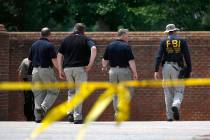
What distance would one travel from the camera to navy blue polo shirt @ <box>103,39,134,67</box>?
523 inches

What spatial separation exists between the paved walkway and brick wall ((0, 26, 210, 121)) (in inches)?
179

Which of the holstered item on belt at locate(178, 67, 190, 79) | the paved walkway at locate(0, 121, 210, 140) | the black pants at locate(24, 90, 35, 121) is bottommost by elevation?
the black pants at locate(24, 90, 35, 121)

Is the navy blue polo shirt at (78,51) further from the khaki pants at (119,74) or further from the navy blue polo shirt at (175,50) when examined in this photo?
the navy blue polo shirt at (175,50)

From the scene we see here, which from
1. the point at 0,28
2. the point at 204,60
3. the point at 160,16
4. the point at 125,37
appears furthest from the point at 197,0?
the point at 125,37

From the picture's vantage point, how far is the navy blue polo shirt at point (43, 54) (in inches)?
515

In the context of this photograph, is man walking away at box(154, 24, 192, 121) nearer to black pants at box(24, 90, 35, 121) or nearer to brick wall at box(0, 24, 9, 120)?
black pants at box(24, 90, 35, 121)

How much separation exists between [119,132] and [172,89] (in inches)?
121

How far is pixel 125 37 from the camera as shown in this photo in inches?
531

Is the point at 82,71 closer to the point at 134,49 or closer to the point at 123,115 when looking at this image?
the point at 134,49

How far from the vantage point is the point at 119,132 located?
11.0m

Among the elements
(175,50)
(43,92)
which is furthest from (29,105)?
(175,50)

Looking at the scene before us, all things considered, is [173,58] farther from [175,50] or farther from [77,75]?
[77,75]

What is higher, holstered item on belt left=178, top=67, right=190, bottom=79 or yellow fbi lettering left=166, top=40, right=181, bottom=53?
yellow fbi lettering left=166, top=40, right=181, bottom=53

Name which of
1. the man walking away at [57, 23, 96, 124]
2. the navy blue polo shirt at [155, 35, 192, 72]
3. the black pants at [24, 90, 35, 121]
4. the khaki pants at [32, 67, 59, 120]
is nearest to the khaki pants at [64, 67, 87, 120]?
the man walking away at [57, 23, 96, 124]
